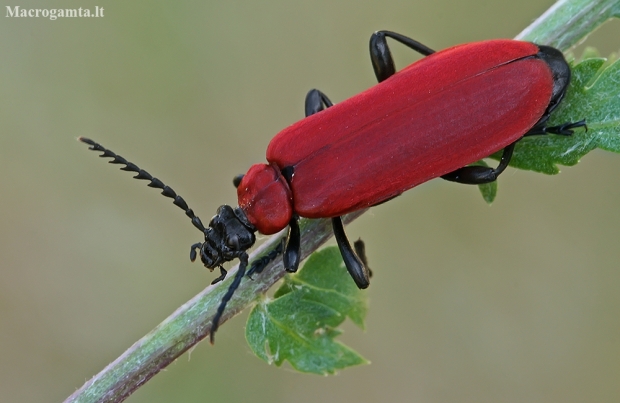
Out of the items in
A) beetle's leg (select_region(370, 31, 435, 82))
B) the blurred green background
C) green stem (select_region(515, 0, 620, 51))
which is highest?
beetle's leg (select_region(370, 31, 435, 82))

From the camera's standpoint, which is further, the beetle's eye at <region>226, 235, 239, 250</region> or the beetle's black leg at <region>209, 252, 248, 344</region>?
the beetle's eye at <region>226, 235, 239, 250</region>

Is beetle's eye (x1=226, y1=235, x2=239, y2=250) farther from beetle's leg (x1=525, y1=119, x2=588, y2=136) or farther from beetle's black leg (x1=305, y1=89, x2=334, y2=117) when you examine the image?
beetle's leg (x1=525, y1=119, x2=588, y2=136)

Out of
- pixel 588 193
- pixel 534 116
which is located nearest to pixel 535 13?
pixel 588 193

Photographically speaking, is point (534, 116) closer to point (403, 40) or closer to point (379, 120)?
point (379, 120)

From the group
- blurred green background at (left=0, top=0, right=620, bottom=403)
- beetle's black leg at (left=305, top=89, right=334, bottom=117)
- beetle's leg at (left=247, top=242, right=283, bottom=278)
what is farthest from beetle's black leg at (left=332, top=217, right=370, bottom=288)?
blurred green background at (left=0, top=0, right=620, bottom=403)

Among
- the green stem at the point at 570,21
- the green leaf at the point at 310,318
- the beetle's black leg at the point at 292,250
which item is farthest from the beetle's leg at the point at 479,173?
the beetle's black leg at the point at 292,250
